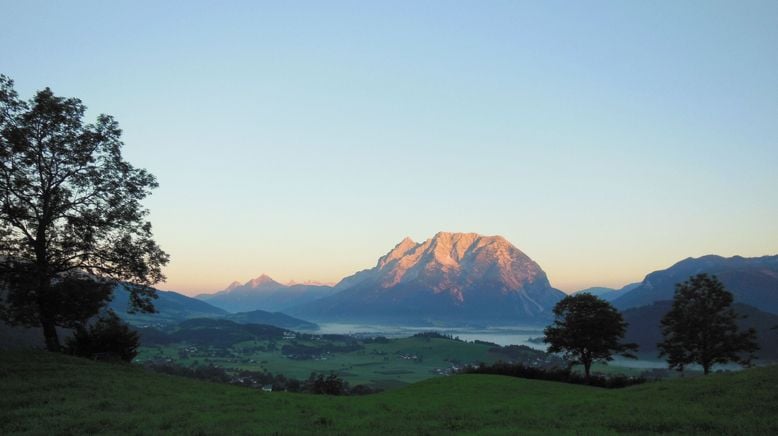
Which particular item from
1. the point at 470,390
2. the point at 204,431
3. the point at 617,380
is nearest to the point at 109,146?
the point at 204,431

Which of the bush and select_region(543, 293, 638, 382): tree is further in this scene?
select_region(543, 293, 638, 382): tree

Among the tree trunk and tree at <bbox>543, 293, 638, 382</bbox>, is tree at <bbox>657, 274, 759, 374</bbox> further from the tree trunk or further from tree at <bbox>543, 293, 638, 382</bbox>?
the tree trunk

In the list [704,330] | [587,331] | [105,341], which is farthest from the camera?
[587,331]

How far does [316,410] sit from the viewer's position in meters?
27.0

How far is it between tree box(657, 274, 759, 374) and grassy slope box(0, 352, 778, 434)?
139 ft

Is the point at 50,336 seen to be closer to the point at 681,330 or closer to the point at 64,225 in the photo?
the point at 64,225

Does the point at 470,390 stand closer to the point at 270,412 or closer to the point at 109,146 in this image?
the point at 270,412

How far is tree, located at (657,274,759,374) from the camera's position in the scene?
64.4 meters

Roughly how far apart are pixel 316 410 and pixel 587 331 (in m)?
50.2

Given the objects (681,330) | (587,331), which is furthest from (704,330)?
(587,331)

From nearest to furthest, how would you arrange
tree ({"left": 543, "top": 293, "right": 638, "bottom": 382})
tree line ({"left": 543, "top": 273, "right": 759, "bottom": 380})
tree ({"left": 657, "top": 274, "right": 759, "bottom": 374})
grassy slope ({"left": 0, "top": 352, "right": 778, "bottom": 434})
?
grassy slope ({"left": 0, "top": 352, "right": 778, "bottom": 434}), tree ({"left": 657, "top": 274, "right": 759, "bottom": 374}), tree line ({"left": 543, "top": 273, "right": 759, "bottom": 380}), tree ({"left": 543, "top": 293, "right": 638, "bottom": 382})

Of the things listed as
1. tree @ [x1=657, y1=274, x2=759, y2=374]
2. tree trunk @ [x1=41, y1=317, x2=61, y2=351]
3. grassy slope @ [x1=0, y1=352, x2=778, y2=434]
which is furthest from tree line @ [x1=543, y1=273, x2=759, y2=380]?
tree trunk @ [x1=41, y1=317, x2=61, y2=351]

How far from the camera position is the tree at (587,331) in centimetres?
6688

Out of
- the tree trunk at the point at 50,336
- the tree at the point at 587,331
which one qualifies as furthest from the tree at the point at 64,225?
the tree at the point at 587,331
